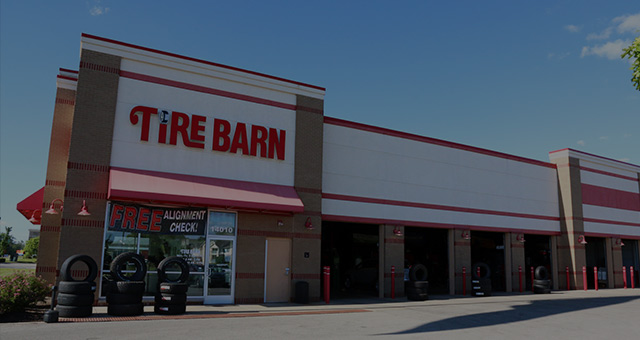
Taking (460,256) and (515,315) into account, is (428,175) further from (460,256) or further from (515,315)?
(515,315)

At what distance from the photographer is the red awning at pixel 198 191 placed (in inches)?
Result: 587

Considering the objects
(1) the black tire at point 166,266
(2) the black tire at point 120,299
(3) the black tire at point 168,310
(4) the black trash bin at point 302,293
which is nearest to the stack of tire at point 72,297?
(2) the black tire at point 120,299

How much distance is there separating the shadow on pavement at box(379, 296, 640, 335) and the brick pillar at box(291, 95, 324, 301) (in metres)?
6.15

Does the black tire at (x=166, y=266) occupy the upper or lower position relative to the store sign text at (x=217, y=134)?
lower

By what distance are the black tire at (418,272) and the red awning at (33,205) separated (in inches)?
590

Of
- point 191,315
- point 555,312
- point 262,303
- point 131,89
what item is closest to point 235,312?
point 191,315

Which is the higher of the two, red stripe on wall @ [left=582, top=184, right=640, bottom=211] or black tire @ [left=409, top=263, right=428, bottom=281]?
red stripe on wall @ [left=582, top=184, right=640, bottom=211]

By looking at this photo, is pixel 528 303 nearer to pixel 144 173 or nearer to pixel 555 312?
pixel 555 312

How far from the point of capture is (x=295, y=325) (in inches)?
479

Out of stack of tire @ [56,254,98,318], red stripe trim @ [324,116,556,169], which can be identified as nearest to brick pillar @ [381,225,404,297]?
red stripe trim @ [324,116,556,169]

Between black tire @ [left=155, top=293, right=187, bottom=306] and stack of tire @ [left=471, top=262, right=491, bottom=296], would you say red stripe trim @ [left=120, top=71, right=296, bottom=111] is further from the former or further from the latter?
stack of tire @ [left=471, top=262, right=491, bottom=296]

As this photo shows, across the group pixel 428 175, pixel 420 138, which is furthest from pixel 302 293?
pixel 420 138

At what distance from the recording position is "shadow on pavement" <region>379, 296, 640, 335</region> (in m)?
12.6

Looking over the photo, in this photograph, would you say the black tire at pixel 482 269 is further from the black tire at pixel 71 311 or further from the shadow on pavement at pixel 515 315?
the black tire at pixel 71 311
